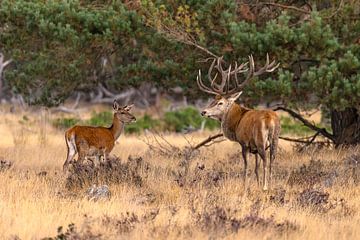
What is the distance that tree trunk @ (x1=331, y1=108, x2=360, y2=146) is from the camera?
16.4 metres

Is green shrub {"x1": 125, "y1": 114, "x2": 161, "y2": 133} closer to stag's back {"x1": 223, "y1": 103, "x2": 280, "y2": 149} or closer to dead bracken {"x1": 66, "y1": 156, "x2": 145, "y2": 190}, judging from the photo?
stag's back {"x1": 223, "y1": 103, "x2": 280, "y2": 149}

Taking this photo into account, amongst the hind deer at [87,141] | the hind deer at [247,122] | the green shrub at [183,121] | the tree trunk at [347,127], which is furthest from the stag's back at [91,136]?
the green shrub at [183,121]

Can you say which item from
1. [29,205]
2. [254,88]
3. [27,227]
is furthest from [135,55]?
[27,227]

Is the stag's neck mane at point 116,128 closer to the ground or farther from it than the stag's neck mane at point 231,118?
closer to the ground

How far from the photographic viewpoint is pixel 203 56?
571 inches

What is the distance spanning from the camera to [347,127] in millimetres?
16547

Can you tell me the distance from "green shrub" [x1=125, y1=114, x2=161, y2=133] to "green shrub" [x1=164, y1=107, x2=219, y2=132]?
1.17ft

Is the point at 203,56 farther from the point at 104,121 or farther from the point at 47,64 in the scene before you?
the point at 104,121

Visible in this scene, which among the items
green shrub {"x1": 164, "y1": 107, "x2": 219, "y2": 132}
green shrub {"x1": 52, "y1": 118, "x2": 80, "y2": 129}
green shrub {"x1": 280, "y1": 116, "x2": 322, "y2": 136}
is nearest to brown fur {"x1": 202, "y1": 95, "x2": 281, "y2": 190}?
green shrub {"x1": 280, "y1": 116, "x2": 322, "y2": 136}

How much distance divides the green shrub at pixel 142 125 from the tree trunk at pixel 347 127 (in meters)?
9.30

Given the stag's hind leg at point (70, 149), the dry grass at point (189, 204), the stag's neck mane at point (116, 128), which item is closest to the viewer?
the dry grass at point (189, 204)

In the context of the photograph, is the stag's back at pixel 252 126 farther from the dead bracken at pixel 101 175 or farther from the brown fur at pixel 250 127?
the dead bracken at pixel 101 175

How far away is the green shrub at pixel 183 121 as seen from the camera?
27.0 m

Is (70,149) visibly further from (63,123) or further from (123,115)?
(63,123)
